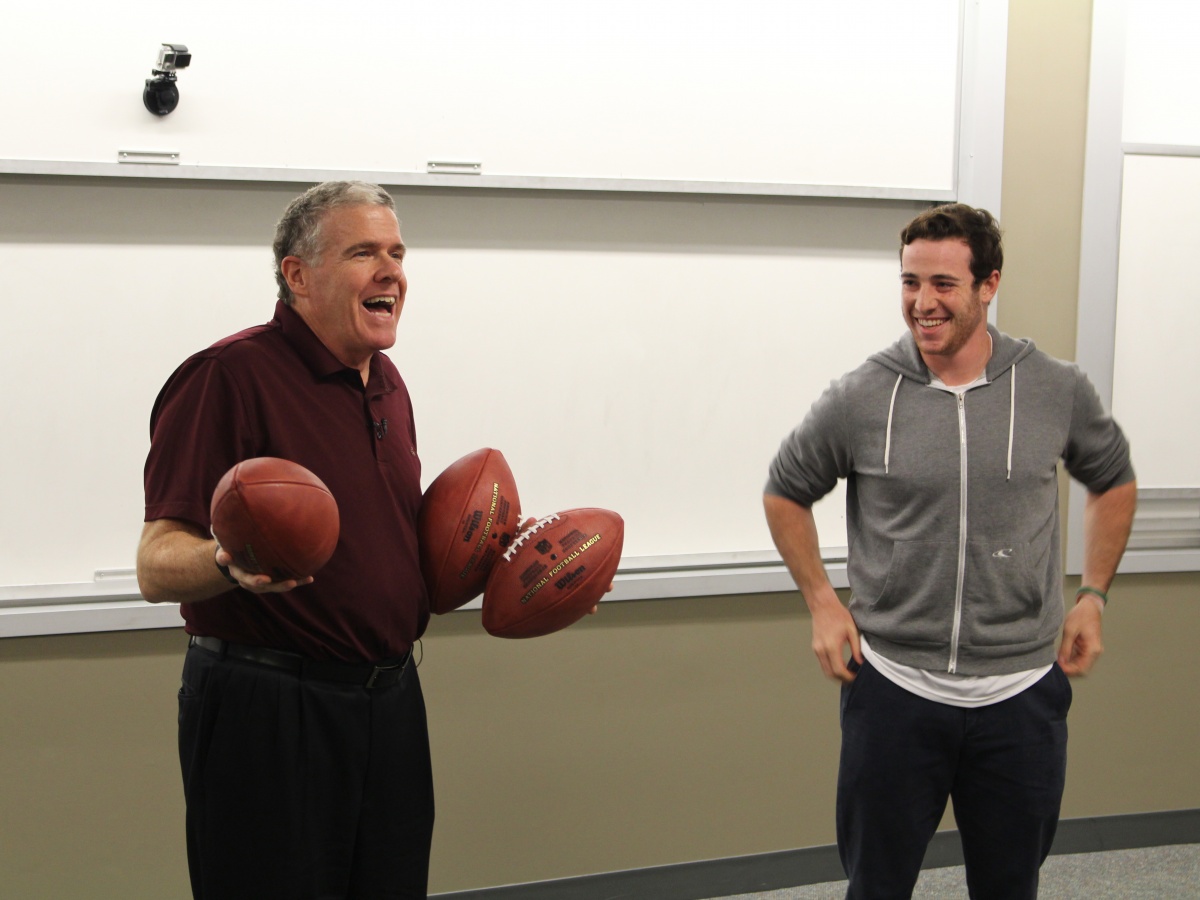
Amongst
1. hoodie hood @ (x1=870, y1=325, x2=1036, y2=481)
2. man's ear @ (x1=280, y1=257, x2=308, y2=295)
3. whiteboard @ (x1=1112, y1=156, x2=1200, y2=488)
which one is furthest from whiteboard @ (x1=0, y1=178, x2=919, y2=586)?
hoodie hood @ (x1=870, y1=325, x2=1036, y2=481)

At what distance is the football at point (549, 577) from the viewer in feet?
5.89

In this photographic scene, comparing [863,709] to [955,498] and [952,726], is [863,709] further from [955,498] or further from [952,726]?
[955,498]

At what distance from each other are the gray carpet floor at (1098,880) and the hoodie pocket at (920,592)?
4.10 ft

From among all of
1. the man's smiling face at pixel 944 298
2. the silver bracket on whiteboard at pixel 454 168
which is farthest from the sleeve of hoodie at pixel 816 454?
the silver bracket on whiteboard at pixel 454 168

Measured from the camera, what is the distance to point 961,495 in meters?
1.73

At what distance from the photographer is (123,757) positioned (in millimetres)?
2346

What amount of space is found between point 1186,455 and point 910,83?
127 cm

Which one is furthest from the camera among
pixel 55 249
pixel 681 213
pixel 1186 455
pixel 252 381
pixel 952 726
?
pixel 1186 455

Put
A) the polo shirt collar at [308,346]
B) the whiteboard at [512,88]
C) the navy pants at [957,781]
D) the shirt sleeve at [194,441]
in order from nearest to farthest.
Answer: the shirt sleeve at [194,441]
the polo shirt collar at [308,346]
the navy pants at [957,781]
the whiteboard at [512,88]

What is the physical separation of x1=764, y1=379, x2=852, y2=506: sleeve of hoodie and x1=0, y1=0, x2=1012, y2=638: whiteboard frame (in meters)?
0.73

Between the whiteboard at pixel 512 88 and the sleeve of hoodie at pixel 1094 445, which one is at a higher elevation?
the whiteboard at pixel 512 88

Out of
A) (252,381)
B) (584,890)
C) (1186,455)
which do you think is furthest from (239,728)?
(1186,455)

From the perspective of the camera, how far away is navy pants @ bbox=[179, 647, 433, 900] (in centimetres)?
155

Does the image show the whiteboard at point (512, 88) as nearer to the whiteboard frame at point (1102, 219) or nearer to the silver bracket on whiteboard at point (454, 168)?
the silver bracket on whiteboard at point (454, 168)
